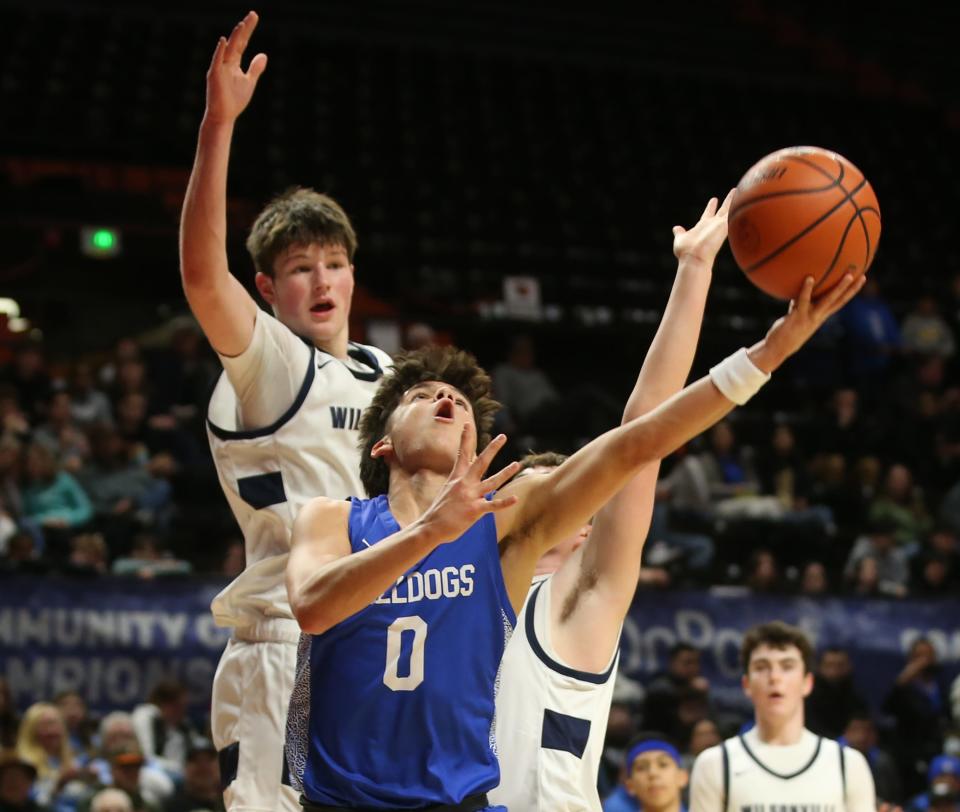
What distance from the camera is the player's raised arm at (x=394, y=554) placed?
9.53ft

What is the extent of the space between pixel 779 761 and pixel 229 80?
393 centimetres

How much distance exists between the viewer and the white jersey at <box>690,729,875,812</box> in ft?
20.6

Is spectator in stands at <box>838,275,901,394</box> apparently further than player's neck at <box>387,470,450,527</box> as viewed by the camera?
Yes

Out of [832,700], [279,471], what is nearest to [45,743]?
[832,700]

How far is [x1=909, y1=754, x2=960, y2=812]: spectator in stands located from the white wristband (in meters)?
6.55

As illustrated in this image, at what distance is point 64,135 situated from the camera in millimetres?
14562

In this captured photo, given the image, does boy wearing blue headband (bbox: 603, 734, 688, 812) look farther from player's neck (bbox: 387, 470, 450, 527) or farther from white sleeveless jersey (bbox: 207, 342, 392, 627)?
player's neck (bbox: 387, 470, 450, 527)

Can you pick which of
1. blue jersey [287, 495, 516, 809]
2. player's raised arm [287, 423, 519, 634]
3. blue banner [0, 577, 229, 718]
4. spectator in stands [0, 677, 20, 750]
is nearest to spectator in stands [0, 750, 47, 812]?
spectator in stands [0, 677, 20, 750]

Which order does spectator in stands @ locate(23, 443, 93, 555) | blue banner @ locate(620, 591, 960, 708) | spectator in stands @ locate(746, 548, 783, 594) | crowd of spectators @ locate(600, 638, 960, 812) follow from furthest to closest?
spectator in stands @ locate(746, 548, 783, 594) < blue banner @ locate(620, 591, 960, 708) < spectator in stands @ locate(23, 443, 93, 555) < crowd of spectators @ locate(600, 638, 960, 812)

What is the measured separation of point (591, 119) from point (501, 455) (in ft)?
27.6

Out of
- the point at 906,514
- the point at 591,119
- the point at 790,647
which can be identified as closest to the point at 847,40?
the point at 591,119

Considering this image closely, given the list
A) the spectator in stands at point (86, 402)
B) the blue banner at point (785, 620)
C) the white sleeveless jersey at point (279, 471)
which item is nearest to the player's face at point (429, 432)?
the white sleeveless jersey at point (279, 471)

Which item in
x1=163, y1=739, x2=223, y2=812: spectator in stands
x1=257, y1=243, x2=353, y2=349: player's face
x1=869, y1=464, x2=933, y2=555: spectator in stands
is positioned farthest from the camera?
x1=869, y1=464, x2=933, y2=555: spectator in stands

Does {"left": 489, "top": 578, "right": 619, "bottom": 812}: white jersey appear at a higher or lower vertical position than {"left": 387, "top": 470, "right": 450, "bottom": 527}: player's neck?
lower
